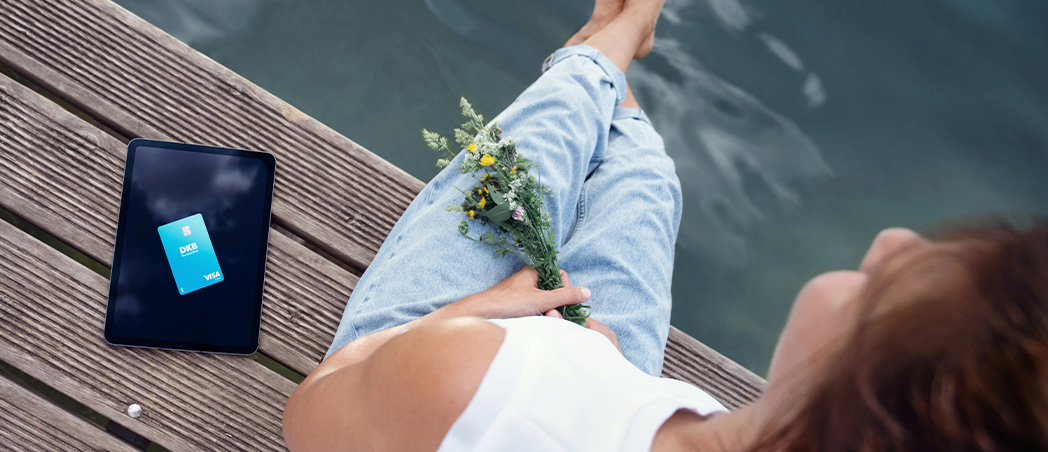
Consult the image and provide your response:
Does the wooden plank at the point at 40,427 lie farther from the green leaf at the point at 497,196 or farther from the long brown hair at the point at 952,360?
the long brown hair at the point at 952,360

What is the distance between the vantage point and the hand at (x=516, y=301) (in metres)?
1.13

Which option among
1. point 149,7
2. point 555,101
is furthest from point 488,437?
point 149,7

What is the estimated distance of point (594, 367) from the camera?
79 cm

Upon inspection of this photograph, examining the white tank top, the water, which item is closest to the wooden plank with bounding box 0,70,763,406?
the white tank top

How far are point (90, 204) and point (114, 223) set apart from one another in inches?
2.9

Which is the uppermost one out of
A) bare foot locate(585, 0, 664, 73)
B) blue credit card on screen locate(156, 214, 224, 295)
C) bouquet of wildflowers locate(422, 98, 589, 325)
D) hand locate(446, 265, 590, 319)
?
bare foot locate(585, 0, 664, 73)

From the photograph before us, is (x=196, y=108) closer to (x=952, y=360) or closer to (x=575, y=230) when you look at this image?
(x=575, y=230)

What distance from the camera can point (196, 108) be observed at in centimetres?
144

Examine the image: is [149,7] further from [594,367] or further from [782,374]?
[782,374]

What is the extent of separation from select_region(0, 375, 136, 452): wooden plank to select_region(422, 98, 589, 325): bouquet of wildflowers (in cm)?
→ 101

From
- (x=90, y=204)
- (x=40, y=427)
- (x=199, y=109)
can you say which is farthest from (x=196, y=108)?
(x=40, y=427)

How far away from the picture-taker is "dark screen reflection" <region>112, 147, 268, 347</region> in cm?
132

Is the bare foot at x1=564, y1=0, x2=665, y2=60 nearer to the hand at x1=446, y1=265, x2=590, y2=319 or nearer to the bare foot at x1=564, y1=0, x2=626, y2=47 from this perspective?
the bare foot at x1=564, y1=0, x2=626, y2=47

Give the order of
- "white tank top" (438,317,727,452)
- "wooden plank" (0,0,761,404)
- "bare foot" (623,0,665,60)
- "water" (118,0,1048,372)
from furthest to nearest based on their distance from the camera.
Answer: "water" (118,0,1048,372) → "bare foot" (623,0,665,60) → "wooden plank" (0,0,761,404) → "white tank top" (438,317,727,452)
